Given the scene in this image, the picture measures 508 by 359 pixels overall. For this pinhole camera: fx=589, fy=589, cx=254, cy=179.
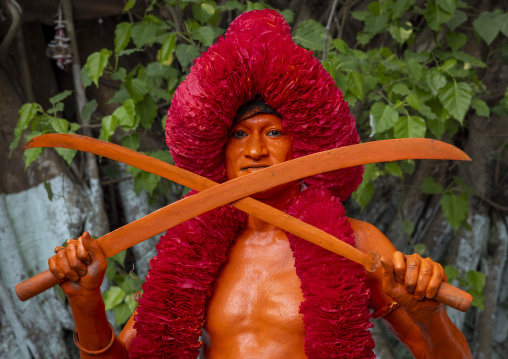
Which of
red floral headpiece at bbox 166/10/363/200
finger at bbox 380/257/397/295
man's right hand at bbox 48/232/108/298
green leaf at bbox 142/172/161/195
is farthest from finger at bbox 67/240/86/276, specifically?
green leaf at bbox 142/172/161/195

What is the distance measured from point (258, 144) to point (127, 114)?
2.90 feet

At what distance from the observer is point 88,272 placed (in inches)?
38.2

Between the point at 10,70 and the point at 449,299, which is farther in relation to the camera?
the point at 10,70

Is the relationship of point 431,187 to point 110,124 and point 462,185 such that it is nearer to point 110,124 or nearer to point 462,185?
point 462,185

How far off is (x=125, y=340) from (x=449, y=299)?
0.63m

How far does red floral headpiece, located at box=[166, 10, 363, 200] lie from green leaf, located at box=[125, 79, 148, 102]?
86cm

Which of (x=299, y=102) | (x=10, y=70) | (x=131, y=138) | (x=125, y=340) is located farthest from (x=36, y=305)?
(x=299, y=102)

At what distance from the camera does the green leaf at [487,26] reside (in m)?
1.99

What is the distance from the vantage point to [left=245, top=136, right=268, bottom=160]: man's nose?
114 centimetres

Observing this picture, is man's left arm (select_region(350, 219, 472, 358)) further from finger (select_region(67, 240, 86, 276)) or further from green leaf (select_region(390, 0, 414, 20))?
green leaf (select_region(390, 0, 414, 20))

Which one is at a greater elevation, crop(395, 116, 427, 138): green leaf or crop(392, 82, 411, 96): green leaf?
crop(392, 82, 411, 96): green leaf

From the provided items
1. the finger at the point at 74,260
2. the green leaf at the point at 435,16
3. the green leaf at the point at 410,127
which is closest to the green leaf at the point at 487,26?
the green leaf at the point at 435,16

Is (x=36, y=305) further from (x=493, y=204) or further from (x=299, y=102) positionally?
(x=493, y=204)

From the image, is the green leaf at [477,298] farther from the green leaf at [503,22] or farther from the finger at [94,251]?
the finger at [94,251]
